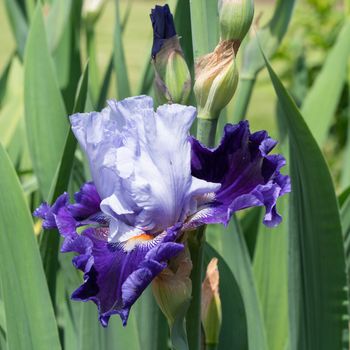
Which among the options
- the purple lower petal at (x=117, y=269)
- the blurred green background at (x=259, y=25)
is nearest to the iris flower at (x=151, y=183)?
the purple lower petal at (x=117, y=269)

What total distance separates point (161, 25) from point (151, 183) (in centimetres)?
14

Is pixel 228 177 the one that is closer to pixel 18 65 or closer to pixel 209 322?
pixel 209 322

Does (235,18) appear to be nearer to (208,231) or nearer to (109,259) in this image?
(109,259)

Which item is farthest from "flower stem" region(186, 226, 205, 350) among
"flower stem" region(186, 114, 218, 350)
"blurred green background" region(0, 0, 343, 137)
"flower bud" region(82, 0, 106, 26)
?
"flower bud" region(82, 0, 106, 26)

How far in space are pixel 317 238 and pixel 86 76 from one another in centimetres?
32

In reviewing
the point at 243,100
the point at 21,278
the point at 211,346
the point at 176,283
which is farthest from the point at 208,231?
the point at 176,283

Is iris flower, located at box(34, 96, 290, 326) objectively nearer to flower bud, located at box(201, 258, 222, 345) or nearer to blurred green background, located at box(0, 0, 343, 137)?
flower bud, located at box(201, 258, 222, 345)

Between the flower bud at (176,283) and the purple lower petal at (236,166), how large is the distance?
3cm

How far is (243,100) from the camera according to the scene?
0.97 metres

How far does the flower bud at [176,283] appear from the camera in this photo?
541mm

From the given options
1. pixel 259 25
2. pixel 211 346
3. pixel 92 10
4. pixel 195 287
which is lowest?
pixel 211 346

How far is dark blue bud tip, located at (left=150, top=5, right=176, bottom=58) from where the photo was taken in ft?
1.94

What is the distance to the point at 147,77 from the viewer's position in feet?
3.70

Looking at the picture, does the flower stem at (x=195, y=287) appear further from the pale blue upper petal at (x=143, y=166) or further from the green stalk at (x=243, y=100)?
the green stalk at (x=243, y=100)
